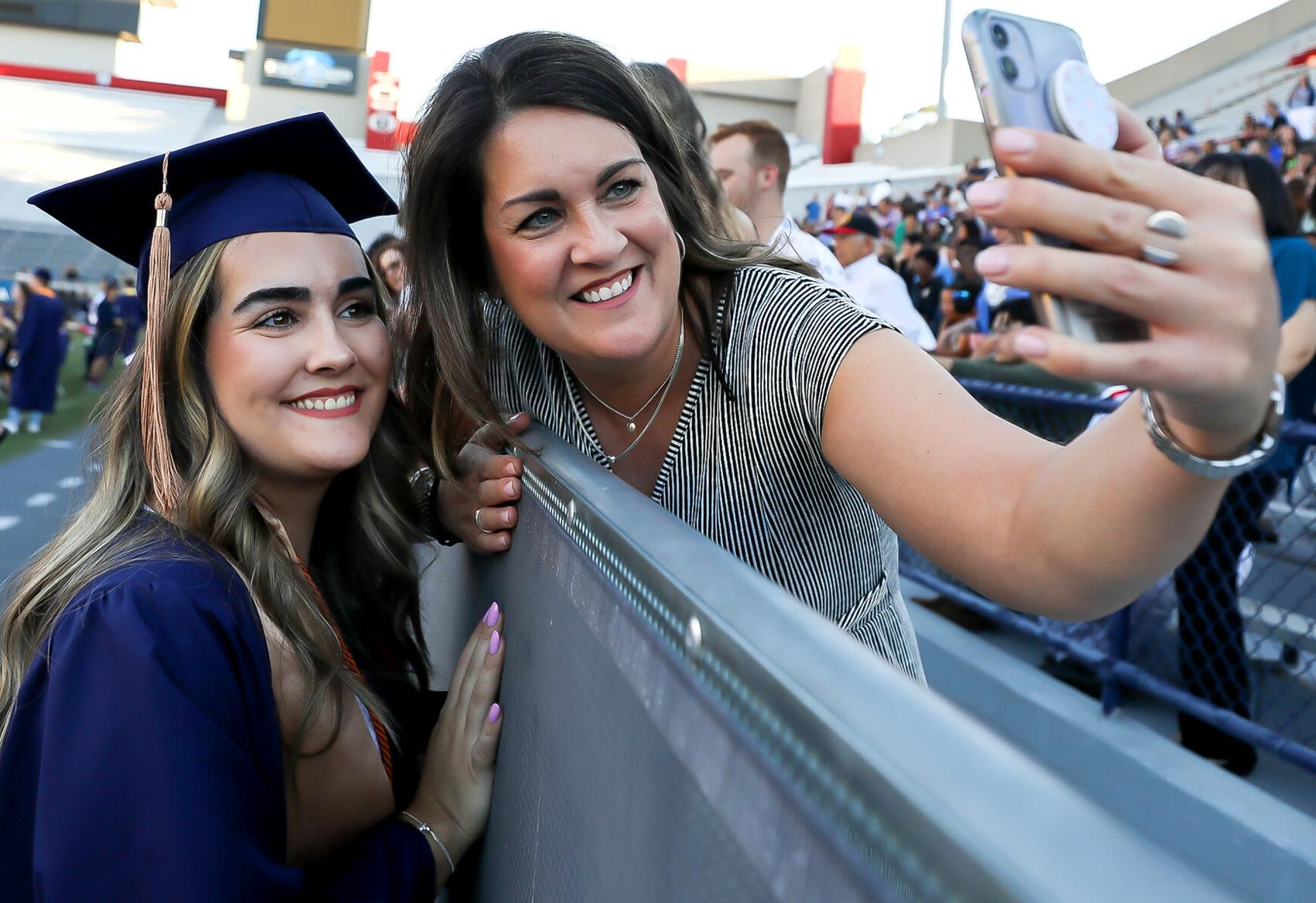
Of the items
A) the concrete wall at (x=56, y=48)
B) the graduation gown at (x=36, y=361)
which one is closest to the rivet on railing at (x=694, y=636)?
the graduation gown at (x=36, y=361)

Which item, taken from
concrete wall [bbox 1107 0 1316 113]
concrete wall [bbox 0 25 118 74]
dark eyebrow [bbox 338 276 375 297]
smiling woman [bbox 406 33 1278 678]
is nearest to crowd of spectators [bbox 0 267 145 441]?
dark eyebrow [bbox 338 276 375 297]

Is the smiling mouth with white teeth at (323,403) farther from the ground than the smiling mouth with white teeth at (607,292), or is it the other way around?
the smiling mouth with white teeth at (607,292)

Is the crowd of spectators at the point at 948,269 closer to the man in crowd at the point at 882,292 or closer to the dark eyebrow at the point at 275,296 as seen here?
the man in crowd at the point at 882,292

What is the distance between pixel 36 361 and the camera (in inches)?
520

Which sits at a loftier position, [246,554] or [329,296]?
[329,296]

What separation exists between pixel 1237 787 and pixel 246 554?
286 centimetres

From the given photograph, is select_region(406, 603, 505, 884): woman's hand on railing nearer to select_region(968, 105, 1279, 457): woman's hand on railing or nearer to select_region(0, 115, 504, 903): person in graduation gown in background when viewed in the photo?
select_region(0, 115, 504, 903): person in graduation gown in background

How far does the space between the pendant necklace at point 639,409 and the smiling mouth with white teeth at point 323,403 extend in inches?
16.3

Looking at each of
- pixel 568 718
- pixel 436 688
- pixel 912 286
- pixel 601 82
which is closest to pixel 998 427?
pixel 568 718

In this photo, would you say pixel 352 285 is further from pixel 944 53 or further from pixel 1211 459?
pixel 944 53

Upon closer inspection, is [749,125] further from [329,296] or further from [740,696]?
[740,696]

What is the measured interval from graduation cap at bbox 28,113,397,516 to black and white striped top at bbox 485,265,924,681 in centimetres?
71

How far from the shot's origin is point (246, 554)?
1.73 m

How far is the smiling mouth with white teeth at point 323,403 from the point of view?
1.92 meters
